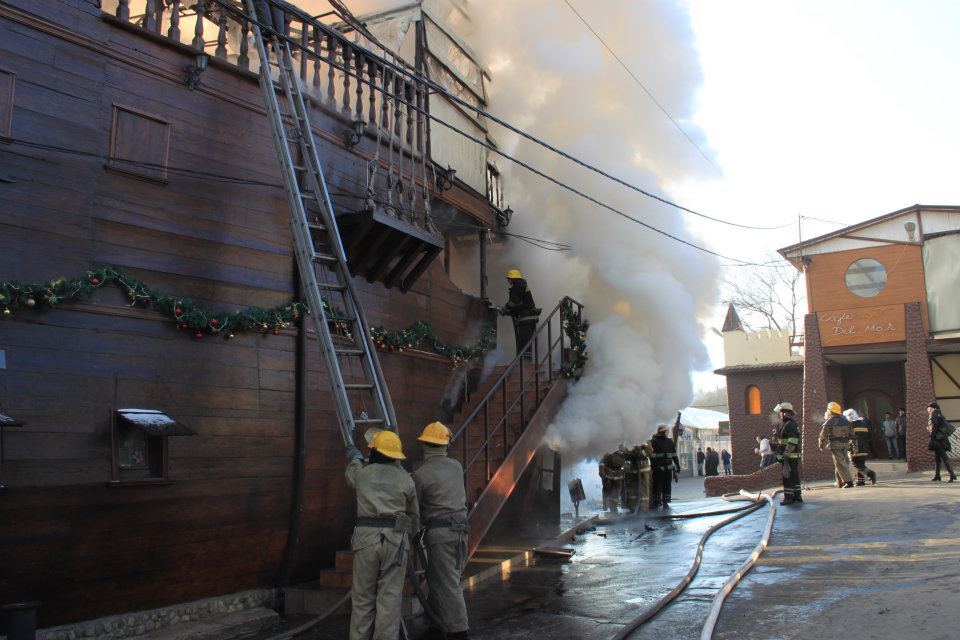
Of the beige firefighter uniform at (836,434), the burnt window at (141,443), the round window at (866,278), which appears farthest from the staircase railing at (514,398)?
the round window at (866,278)

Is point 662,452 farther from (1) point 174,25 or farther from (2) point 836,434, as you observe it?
(1) point 174,25

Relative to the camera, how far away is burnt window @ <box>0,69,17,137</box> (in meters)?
6.04

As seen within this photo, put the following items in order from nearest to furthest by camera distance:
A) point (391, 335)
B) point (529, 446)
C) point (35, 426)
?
point (35, 426) < point (391, 335) < point (529, 446)

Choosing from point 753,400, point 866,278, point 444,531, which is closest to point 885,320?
point 866,278

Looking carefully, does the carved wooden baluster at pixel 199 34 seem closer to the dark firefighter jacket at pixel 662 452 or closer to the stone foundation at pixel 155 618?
the stone foundation at pixel 155 618

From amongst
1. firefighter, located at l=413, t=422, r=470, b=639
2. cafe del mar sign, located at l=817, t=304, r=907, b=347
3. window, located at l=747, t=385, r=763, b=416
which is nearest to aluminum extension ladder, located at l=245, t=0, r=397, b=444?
firefighter, located at l=413, t=422, r=470, b=639

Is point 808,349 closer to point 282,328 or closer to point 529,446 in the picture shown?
point 529,446

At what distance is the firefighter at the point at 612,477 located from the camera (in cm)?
1420

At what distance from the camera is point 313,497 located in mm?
7797

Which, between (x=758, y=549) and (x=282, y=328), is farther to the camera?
(x=758, y=549)

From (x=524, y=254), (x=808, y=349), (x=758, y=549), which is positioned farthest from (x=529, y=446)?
(x=808, y=349)

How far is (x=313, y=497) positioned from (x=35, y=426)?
2.82 m

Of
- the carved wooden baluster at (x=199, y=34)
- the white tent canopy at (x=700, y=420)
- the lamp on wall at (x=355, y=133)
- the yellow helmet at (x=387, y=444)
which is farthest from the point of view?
the white tent canopy at (x=700, y=420)

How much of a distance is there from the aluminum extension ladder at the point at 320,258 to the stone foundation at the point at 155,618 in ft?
6.36
